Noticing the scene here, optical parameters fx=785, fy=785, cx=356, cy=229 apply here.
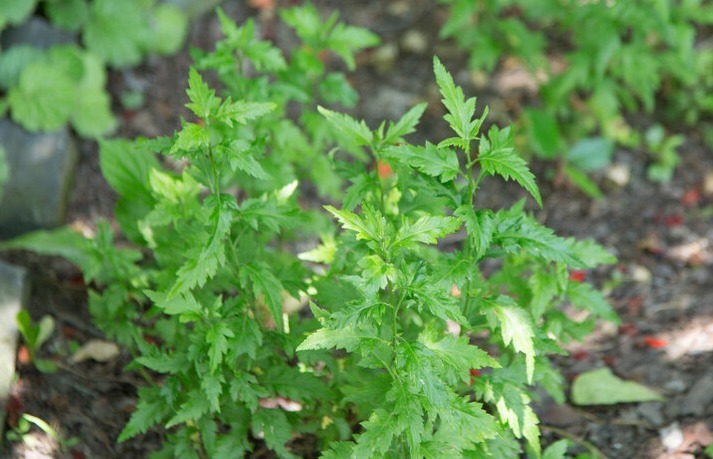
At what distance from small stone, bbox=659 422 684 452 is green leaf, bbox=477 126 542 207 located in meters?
1.34

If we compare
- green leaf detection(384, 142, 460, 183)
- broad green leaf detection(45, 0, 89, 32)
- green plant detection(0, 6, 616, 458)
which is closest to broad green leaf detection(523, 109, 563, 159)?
green plant detection(0, 6, 616, 458)

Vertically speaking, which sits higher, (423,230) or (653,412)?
(423,230)

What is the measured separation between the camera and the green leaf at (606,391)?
3219 mm

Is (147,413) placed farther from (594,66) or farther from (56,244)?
(594,66)

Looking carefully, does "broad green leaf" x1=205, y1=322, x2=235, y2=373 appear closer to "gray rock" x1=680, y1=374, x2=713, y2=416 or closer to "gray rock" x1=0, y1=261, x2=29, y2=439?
"gray rock" x1=0, y1=261, x2=29, y2=439

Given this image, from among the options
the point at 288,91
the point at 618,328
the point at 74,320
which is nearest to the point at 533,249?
the point at 288,91

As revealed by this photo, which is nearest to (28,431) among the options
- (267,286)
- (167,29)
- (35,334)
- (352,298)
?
(35,334)

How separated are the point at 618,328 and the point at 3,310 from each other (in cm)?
273

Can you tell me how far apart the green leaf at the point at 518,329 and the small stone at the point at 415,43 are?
325cm

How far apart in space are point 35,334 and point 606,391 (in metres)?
2.33

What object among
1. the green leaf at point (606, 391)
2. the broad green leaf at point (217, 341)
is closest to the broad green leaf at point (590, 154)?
the green leaf at point (606, 391)

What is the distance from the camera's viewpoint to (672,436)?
3.04 m

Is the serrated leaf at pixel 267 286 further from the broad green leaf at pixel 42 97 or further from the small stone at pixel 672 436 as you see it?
the broad green leaf at pixel 42 97

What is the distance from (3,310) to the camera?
323 centimetres
